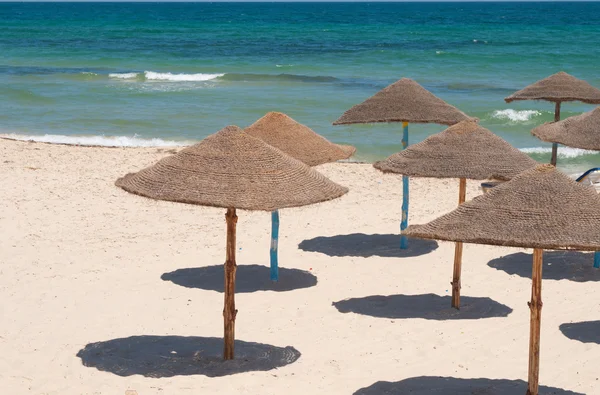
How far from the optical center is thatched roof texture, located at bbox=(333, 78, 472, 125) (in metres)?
12.2

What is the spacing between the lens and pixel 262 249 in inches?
491

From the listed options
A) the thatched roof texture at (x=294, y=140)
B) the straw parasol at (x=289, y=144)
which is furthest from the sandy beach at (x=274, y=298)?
the thatched roof texture at (x=294, y=140)

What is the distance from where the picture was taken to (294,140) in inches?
443

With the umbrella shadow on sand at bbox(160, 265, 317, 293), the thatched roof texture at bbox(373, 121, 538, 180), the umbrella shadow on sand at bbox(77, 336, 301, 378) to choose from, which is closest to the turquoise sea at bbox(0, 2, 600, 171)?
the umbrella shadow on sand at bbox(160, 265, 317, 293)

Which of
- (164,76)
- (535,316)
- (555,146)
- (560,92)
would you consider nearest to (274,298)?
(535,316)

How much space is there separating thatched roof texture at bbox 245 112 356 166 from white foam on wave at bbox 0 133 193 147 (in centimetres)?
1011

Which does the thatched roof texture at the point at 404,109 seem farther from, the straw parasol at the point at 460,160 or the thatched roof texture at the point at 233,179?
the thatched roof texture at the point at 233,179

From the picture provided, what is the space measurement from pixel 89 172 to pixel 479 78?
23320 millimetres

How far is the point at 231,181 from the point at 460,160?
10.6ft

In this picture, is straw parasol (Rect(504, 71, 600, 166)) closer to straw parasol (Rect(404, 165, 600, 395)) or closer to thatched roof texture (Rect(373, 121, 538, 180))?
thatched roof texture (Rect(373, 121, 538, 180))

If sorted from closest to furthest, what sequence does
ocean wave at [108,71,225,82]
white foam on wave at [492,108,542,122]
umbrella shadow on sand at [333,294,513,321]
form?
umbrella shadow on sand at [333,294,513,321]
white foam on wave at [492,108,542,122]
ocean wave at [108,71,225,82]

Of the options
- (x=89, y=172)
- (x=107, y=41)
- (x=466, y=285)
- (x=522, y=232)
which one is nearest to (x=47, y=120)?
(x=89, y=172)

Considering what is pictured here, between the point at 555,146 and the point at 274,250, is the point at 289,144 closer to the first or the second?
the point at 274,250

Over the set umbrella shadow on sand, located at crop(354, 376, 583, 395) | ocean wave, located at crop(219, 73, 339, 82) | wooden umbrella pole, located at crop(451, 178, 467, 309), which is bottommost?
ocean wave, located at crop(219, 73, 339, 82)
